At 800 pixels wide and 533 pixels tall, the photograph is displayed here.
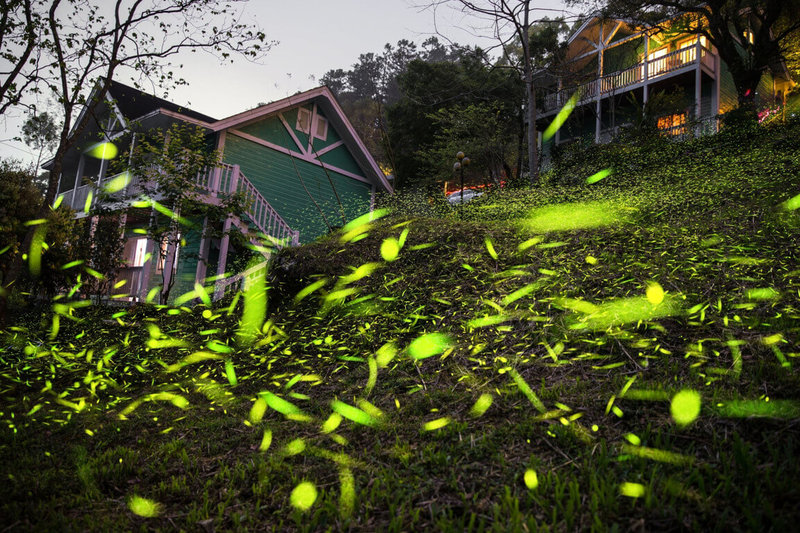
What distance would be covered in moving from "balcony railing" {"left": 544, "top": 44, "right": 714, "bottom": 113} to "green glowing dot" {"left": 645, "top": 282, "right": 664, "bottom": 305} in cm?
1322

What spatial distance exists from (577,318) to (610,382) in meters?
1.01

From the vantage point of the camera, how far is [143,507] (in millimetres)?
2152

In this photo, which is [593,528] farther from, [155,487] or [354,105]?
[354,105]

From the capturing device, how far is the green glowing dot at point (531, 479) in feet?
6.32

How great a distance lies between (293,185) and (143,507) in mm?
12557

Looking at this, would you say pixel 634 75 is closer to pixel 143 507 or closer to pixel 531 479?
pixel 531 479

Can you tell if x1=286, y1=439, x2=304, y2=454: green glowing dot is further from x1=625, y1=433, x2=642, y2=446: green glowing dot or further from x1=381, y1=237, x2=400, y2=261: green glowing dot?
x1=381, y1=237, x2=400, y2=261: green glowing dot

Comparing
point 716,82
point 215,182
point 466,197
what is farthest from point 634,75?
point 215,182

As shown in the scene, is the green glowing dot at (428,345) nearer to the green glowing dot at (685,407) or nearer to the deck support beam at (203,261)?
the green glowing dot at (685,407)

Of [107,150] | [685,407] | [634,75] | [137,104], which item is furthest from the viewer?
[634,75]

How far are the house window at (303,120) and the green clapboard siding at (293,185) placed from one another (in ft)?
3.55

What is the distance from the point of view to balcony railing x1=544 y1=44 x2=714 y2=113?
49.9 ft

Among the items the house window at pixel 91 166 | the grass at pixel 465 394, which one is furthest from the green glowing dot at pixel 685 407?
the house window at pixel 91 166

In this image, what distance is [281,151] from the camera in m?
13.5
